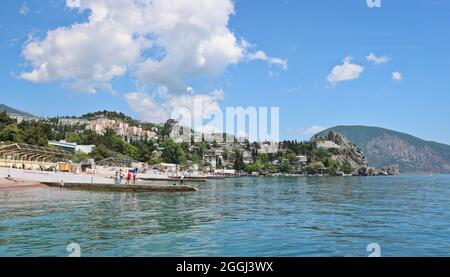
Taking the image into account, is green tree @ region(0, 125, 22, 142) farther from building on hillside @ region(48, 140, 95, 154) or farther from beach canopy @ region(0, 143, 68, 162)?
building on hillside @ region(48, 140, 95, 154)

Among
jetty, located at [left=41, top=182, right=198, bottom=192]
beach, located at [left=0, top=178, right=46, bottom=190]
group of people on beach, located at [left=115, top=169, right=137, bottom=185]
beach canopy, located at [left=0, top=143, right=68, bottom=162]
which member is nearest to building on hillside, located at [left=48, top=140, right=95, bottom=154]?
beach canopy, located at [left=0, top=143, right=68, bottom=162]

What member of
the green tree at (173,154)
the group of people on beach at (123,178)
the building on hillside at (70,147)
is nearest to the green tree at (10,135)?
the building on hillside at (70,147)

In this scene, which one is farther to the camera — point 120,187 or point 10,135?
point 10,135

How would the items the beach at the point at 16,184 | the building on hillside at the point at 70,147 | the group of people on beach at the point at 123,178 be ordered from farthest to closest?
the building on hillside at the point at 70,147 → the group of people on beach at the point at 123,178 → the beach at the point at 16,184

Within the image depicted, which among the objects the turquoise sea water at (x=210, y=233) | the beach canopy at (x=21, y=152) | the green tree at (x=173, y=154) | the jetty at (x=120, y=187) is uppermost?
the green tree at (x=173, y=154)

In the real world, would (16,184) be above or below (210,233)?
above

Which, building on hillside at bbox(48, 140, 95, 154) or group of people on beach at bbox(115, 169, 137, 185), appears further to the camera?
building on hillside at bbox(48, 140, 95, 154)

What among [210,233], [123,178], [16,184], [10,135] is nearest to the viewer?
[210,233]

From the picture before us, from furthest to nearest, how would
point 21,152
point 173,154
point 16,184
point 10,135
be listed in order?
point 173,154
point 10,135
point 21,152
point 16,184

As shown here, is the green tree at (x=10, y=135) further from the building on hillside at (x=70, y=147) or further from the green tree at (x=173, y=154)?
the green tree at (x=173, y=154)

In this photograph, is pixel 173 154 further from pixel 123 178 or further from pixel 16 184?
pixel 16 184

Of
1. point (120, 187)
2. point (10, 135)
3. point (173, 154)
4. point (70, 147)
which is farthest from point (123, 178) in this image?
point (173, 154)
